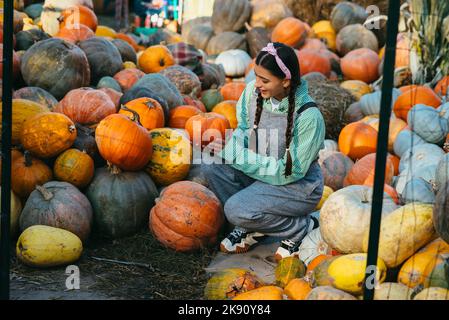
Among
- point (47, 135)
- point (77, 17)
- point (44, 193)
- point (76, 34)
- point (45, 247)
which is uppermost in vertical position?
point (77, 17)

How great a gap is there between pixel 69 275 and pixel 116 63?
3227 mm

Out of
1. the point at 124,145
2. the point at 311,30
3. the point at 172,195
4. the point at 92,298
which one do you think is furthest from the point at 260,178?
the point at 311,30

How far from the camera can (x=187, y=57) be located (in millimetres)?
8359

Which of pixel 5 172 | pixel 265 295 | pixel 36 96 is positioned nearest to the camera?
pixel 5 172

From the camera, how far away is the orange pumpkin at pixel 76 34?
7.07 m

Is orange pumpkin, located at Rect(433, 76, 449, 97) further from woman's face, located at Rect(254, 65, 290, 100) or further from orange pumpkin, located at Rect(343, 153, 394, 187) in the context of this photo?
woman's face, located at Rect(254, 65, 290, 100)

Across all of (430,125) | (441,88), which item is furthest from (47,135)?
(441,88)

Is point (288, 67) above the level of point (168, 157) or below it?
above

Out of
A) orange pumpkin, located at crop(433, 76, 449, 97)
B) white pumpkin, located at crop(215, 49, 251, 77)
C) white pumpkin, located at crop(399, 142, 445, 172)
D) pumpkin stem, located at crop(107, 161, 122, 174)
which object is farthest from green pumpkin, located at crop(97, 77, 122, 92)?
white pumpkin, located at crop(215, 49, 251, 77)

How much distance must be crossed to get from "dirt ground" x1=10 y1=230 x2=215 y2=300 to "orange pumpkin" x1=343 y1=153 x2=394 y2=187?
162cm

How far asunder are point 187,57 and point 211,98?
1140 millimetres

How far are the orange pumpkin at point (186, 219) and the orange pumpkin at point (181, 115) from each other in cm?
134

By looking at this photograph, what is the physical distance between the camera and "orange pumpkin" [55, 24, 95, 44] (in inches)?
278

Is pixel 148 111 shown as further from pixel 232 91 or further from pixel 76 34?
pixel 232 91
